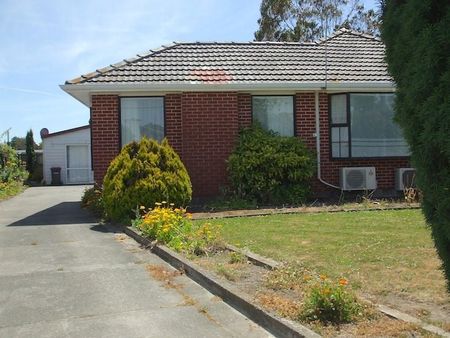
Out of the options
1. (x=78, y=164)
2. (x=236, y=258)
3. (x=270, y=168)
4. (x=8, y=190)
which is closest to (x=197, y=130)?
(x=270, y=168)

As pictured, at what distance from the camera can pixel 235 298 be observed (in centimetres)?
581

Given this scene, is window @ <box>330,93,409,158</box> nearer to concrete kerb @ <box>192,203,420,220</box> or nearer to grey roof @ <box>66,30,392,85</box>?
grey roof @ <box>66,30,392,85</box>

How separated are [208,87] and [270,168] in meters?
2.53

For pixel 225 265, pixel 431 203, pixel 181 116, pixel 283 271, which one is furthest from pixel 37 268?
pixel 181 116

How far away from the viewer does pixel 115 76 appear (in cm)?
1427

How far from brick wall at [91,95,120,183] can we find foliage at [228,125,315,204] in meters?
2.99

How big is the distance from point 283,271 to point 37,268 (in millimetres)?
3659

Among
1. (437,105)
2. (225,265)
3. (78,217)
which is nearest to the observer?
(437,105)

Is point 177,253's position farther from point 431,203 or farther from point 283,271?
point 431,203

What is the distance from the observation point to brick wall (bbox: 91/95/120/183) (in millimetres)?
14172

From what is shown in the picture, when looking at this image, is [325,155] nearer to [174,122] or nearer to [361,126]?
[361,126]

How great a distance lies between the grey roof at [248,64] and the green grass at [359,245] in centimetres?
435

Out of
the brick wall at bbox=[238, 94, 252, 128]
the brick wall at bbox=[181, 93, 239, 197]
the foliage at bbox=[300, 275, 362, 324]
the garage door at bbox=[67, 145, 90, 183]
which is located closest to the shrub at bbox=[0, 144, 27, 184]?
the garage door at bbox=[67, 145, 90, 183]

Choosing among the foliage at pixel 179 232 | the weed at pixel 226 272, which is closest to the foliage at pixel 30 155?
the foliage at pixel 179 232
